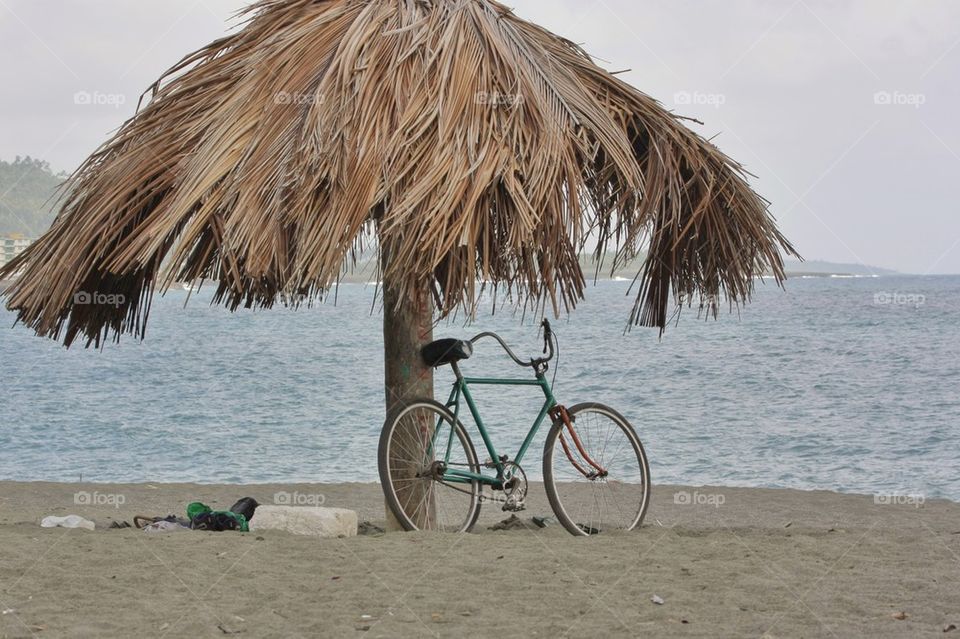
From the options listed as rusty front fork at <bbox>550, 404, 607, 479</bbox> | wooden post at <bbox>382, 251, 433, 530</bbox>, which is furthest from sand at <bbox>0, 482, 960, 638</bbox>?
wooden post at <bbox>382, 251, 433, 530</bbox>

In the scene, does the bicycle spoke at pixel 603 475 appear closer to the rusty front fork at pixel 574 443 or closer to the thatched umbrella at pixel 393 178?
the rusty front fork at pixel 574 443

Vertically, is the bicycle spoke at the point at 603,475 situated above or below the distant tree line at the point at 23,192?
below

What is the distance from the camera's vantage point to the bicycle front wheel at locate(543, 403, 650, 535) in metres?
5.72

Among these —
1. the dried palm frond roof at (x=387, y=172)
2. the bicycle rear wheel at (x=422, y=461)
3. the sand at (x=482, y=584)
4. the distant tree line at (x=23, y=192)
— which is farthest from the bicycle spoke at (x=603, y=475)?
the distant tree line at (x=23, y=192)

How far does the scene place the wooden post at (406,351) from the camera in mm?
5906

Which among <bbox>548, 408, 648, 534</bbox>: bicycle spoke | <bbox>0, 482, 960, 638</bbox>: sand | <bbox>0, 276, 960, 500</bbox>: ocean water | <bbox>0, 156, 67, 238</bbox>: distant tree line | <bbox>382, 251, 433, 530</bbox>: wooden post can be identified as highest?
<bbox>0, 156, 67, 238</bbox>: distant tree line

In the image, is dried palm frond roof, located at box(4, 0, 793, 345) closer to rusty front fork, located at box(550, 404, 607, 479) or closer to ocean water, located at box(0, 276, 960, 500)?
rusty front fork, located at box(550, 404, 607, 479)

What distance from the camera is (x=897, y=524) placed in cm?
823

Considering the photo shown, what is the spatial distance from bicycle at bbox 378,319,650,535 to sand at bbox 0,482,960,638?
205mm

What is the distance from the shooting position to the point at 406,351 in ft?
19.5

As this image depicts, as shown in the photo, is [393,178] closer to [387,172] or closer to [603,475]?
[387,172]

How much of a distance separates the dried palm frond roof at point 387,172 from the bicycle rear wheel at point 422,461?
0.68 metres

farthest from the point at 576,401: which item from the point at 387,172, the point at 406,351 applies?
the point at 387,172

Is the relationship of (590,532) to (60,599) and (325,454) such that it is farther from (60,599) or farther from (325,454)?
(325,454)
